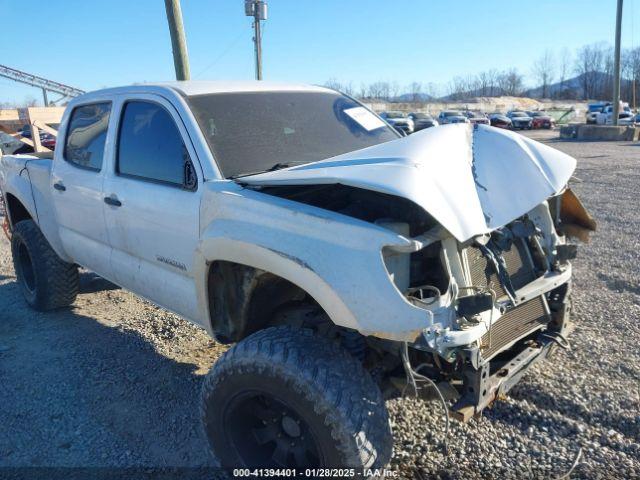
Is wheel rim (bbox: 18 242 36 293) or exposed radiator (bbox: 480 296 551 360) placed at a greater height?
exposed radiator (bbox: 480 296 551 360)

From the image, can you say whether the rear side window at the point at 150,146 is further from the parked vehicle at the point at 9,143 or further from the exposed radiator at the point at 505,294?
Answer: the parked vehicle at the point at 9,143

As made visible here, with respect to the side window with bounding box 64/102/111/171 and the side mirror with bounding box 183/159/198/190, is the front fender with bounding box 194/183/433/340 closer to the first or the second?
the side mirror with bounding box 183/159/198/190

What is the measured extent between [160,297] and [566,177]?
2476mm

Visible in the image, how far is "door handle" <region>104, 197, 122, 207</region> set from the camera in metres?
3.60

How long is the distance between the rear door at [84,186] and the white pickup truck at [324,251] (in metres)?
0.04

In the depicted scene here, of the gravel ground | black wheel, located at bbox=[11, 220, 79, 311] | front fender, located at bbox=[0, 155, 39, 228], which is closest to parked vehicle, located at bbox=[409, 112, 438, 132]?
front fender, located at bbox=[0, 155, 39, 228]

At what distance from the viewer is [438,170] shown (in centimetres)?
244

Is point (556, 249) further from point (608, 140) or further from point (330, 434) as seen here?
point (608, 140)

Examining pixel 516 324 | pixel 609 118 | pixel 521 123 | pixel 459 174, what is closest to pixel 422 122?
pixel 521 123

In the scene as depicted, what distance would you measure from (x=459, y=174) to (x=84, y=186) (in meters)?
2.78

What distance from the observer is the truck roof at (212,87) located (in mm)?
3455

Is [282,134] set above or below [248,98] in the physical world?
below

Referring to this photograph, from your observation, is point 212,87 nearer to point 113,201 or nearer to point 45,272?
point 113,201

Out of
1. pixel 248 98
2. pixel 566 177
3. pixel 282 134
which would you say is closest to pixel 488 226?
pixel 566 177
